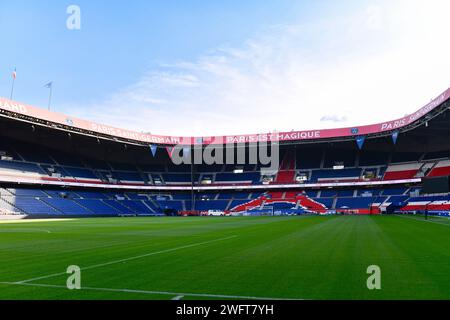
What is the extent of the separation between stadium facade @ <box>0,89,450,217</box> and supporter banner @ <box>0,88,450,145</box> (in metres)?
0.16

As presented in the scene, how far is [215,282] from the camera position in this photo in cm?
666

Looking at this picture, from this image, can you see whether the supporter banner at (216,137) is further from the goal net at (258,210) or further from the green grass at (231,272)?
the green grass at (231,272)

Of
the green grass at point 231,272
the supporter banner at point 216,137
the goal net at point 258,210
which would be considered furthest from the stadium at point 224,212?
the goal net at point 258,210

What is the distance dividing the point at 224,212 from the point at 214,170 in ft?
44.9

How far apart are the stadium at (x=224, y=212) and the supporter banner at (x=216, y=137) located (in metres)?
0.20

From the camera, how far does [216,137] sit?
66125mm

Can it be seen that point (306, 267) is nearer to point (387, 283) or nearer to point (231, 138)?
point (387, 283)

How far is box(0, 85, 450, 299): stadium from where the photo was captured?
6.84 metres

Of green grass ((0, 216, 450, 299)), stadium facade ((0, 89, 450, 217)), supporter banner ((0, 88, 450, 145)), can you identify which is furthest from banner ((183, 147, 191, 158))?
green grass ((0, 216, 450, 299))

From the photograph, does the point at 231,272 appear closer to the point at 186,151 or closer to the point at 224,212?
the point at 224,212

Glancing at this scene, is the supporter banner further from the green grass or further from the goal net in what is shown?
the green grass

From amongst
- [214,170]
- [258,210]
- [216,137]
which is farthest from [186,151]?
[258,210]
